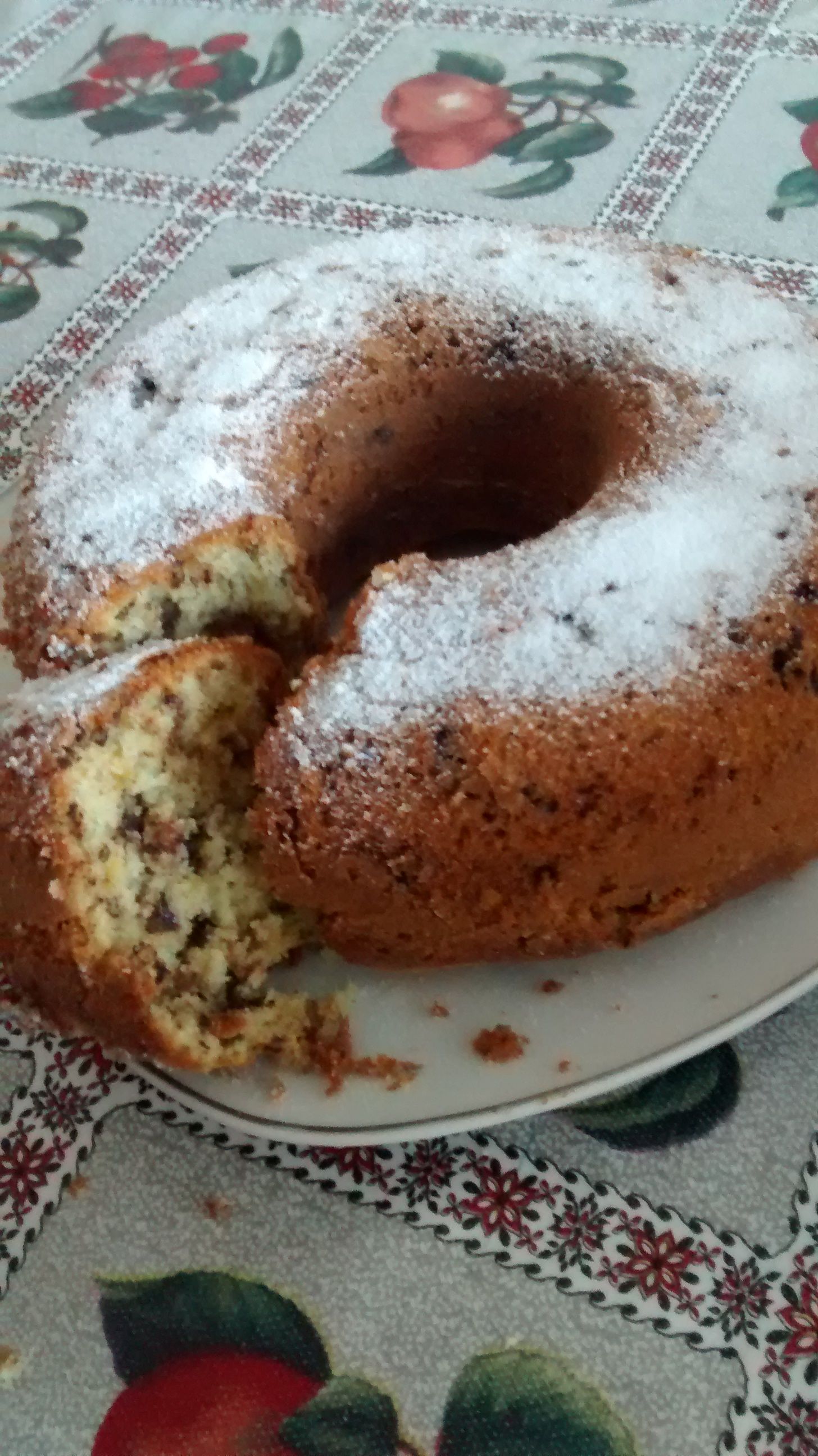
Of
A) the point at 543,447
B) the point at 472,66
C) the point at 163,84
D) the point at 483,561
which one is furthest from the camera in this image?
the point at 163,84

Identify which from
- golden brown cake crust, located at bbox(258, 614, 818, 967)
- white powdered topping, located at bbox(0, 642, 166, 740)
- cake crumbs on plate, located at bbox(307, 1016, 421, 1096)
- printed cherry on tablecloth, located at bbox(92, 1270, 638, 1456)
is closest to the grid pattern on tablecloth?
white powdered topping, located at bbox(0, 642, 166, 740)

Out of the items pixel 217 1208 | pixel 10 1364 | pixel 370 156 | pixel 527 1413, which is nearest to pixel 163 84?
pixel 370 156

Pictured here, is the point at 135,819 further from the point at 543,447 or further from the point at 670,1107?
the point at 543,447

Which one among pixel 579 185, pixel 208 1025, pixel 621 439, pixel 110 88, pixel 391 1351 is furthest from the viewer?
pixel 110 88

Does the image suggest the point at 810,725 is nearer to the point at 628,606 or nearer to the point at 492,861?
the point at 628,606

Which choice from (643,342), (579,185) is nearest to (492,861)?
(643,342)

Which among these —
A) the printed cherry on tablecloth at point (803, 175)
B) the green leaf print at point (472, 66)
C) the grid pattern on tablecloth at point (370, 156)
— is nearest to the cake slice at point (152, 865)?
the grid pattern on tablecloth at point (370, 156)
